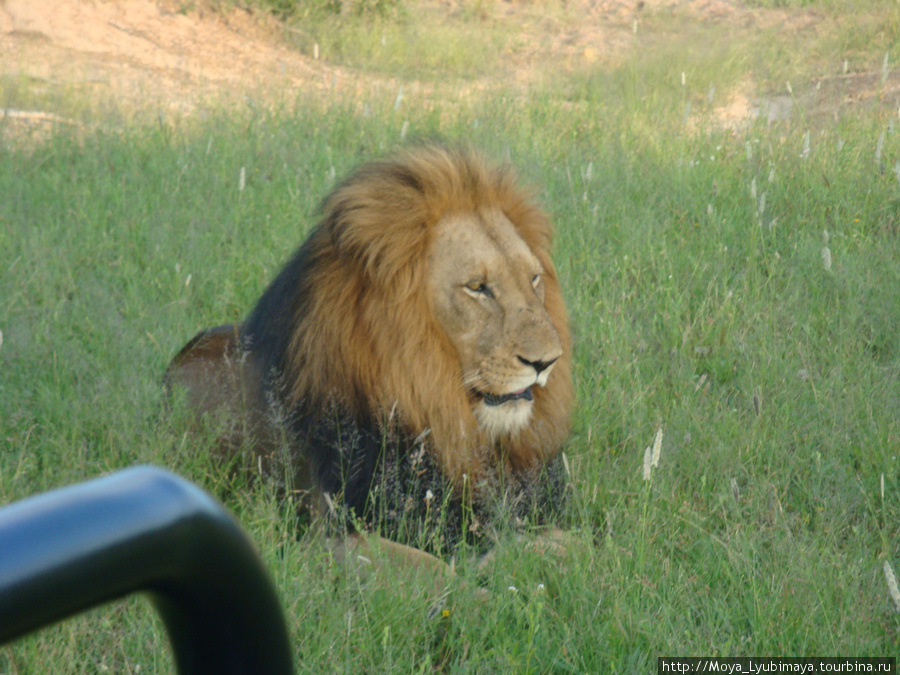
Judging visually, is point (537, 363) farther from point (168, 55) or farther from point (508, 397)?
point (168, 55)

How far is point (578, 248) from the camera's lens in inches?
212

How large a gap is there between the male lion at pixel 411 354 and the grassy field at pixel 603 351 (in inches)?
11.5

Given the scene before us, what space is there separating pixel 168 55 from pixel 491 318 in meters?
7.39

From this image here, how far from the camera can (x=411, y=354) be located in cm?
312

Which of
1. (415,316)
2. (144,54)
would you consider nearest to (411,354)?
(415,316)

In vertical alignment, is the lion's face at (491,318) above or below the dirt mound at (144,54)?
below

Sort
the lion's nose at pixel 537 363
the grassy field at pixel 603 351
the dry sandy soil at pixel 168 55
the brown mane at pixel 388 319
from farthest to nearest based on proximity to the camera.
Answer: the dry sandy soil at pixel 168 55 → the brown mane at pixel 388 319 → the lion's nose at pixel 537 363 → the grassy field at pixel 603 351

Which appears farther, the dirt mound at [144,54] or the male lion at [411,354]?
the dirt mound at [144,54]

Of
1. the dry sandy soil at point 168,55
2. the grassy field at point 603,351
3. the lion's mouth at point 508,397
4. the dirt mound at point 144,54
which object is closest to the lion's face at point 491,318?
the lion's mouth at point 508,397

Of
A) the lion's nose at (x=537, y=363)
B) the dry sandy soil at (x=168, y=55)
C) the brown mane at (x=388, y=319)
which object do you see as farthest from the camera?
the dry sandy soil at (x=168, y=55)

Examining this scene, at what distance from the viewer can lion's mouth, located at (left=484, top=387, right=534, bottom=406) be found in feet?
10.3

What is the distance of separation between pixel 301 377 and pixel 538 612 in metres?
1.21

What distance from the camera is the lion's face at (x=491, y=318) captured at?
304cm

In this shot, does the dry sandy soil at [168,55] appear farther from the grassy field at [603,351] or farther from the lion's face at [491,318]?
the lion's face at [491,318]
